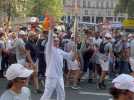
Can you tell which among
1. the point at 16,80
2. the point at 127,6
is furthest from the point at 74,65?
the point at 127,6

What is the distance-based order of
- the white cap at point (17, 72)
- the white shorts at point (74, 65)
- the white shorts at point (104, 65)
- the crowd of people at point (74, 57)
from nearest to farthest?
the white cap at point (17, 72) < the crowd of people at point (74, 57) < the white shorts at point (104, 65) < the white shorts at point (74, 65)

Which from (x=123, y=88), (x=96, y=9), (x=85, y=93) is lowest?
(x=96, y=9)

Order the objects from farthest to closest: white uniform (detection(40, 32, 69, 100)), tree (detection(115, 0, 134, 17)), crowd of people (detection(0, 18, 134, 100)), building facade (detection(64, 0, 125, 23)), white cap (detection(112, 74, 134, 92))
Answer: building facade (detection(64, 0, 125, 23)), tree (detection(115, 0, 134, 17)), crowd of people (detection(0, 18, 134, 100)), white uniform (detection(40, 32, 69, 100)), white cap (detection(112, 74, 134, 92))

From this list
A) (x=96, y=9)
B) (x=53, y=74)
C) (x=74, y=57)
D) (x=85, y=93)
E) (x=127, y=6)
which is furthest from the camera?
(x=96, y=9)

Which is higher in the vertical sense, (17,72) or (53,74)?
(17,72)

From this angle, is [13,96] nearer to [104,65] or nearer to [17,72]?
[17,72]

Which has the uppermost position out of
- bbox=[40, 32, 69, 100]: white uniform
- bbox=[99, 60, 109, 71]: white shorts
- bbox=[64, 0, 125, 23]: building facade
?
bbox=[40, 32, 69, 100]: white uniform

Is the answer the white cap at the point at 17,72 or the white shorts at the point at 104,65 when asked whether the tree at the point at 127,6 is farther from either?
the white cap at the point at 17,72

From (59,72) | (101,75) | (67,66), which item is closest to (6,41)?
(67,66)

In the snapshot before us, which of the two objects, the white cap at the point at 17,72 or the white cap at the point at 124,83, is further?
the white cap at the point at 17,72

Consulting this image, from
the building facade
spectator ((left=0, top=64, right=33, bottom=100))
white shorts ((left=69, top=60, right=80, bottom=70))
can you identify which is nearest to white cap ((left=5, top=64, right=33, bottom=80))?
spectator ((left=0, top=64, right=33, bottom=100))

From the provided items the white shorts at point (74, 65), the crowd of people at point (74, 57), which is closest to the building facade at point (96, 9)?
the crowd of people at point (74, 57)

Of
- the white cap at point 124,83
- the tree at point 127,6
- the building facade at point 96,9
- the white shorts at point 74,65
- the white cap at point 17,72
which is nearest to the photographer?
the white cap at point 124,83

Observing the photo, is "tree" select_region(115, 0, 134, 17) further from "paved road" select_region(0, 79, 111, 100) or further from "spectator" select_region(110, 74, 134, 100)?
"spectator" select_region(110, 74, 134, 100)
